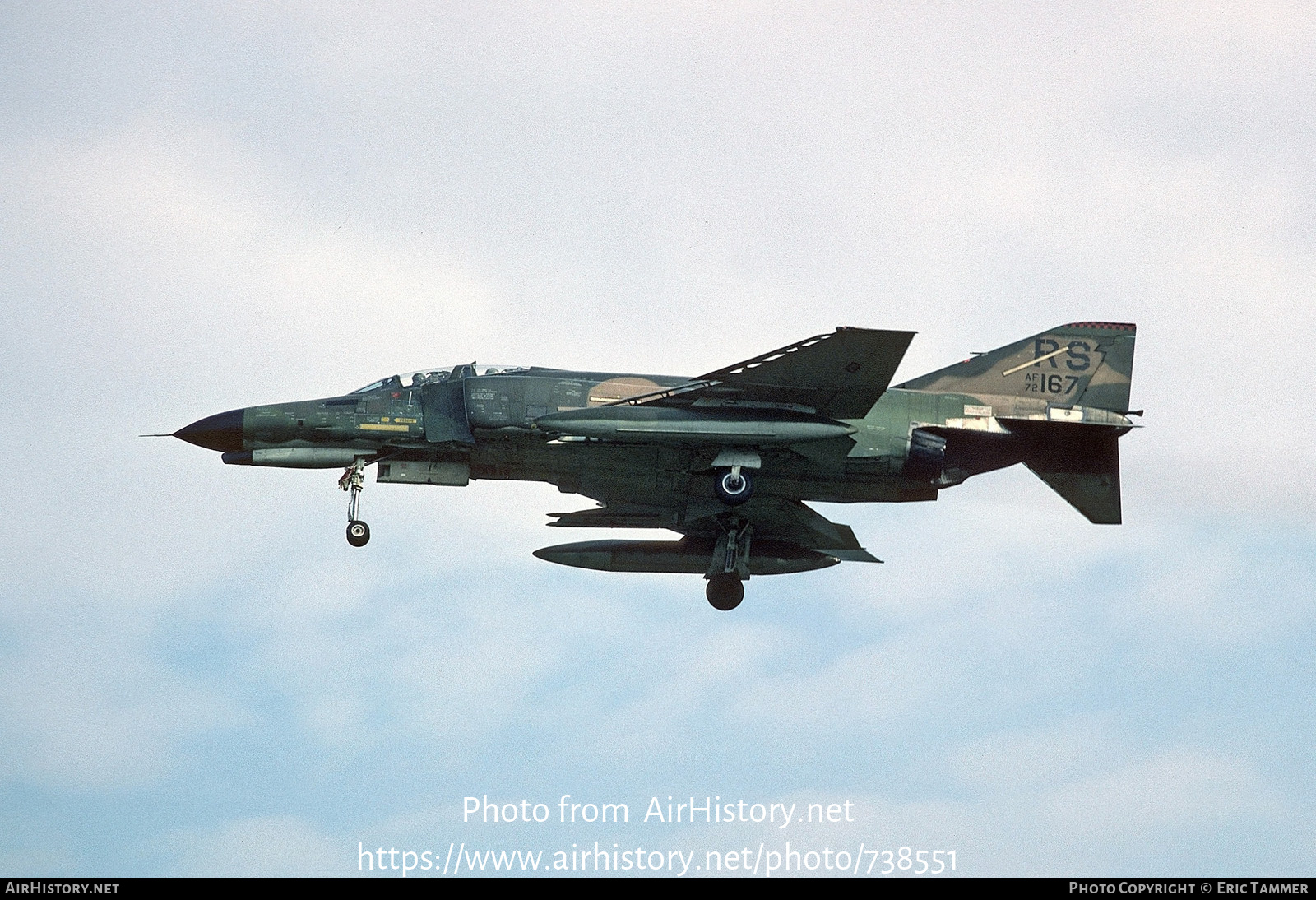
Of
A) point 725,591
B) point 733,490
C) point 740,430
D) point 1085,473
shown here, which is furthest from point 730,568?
point 1085,473

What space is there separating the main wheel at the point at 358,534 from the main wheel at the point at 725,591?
7.29 metres

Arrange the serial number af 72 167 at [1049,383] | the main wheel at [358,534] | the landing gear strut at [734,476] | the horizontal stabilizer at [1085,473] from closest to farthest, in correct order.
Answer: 1. the landing gear strut at [734,476]
2. the main wheel at [358,534]
3. the horizontal stabilizer at [1085,473]
4. the serial number af 72 167 at [1049,383]

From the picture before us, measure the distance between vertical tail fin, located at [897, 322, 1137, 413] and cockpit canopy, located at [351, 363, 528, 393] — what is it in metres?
8.06

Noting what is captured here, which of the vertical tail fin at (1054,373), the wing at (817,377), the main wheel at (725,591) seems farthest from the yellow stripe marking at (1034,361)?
the main wheel at (725,591)

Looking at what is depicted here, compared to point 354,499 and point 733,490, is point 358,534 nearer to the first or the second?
point 354,499

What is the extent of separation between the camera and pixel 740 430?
29.3 meters

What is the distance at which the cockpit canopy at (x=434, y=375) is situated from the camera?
1206 inches

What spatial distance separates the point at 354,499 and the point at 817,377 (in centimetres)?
919

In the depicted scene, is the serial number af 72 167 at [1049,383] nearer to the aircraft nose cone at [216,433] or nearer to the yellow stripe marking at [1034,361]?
the yellow stripe marking at [1034,361]

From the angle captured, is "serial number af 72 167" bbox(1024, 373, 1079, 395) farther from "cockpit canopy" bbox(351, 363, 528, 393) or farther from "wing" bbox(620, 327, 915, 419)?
"cockpit canopy" bbox(351, 363, 528, 393)

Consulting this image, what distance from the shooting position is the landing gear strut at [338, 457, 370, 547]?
30781 millimetres
